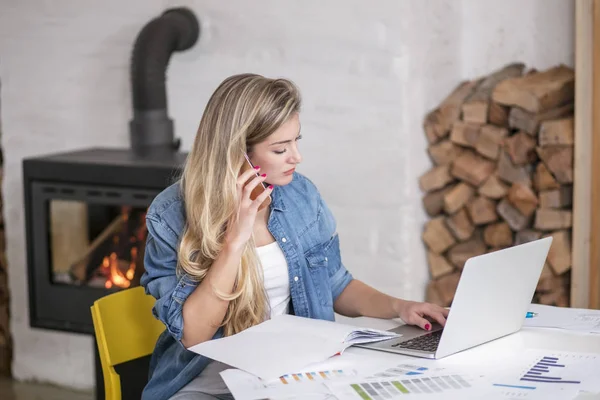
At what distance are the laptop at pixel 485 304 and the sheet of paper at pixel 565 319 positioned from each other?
0.24 feet

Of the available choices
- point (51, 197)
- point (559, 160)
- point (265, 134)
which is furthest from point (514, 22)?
point (51, 197)

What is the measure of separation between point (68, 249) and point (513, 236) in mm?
1607

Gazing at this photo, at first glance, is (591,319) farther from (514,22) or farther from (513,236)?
(514,22)

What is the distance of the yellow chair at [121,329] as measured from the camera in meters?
2.11

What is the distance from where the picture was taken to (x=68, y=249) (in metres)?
3.44

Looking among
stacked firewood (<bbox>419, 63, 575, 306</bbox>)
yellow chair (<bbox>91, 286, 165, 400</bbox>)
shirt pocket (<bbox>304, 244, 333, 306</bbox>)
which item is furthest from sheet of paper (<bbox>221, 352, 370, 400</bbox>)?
stacked firewood (<bbox>419, 63, 575, 306</bbox>)

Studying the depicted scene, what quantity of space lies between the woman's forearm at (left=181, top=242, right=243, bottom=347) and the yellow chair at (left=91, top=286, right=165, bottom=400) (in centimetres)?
28

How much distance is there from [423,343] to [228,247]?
0.44 m

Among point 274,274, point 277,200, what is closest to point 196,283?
point 274,274

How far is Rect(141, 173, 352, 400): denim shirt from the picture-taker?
1985 mm

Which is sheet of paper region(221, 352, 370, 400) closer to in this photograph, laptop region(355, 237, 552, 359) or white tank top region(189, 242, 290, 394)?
laptop region(355, 237, 552, 359)

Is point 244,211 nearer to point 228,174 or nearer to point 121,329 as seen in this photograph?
point 228,174

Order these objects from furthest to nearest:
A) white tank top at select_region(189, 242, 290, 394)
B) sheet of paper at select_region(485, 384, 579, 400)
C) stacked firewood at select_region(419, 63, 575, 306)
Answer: stacked firewood at select_region(419, 63, 575, 306) → white tank top at select_region(189, 242, 290, 394) → sheet of paper at select_region(485, 384, 579, 400)

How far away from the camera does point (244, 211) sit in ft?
6.26
